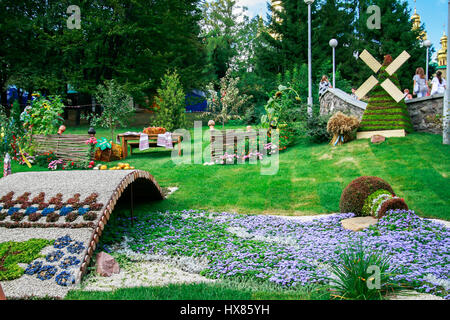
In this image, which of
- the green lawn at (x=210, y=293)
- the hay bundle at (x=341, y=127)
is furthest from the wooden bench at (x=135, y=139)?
the green lawn at (x=210, y=293)

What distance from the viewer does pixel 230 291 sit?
349 centimetres

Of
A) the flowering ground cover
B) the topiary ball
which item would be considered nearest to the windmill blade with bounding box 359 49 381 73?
the topiary ball

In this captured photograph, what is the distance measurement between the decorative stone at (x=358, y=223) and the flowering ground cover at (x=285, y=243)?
0.14 metres

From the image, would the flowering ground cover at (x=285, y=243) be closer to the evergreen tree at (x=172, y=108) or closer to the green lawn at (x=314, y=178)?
the green lawn at (x=314, y=178)

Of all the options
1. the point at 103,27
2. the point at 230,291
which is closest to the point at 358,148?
the point at 230,291

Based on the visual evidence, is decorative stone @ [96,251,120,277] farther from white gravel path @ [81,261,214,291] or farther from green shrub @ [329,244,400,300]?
green shrub @ [329,244,400,300]

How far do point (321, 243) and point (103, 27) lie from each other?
65.8 feet

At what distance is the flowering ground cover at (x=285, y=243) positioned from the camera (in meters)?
3.91

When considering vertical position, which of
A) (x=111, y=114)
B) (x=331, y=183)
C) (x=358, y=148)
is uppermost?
(x=111, y=114)

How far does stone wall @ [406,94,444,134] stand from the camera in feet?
34.7

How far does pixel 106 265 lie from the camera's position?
435cm

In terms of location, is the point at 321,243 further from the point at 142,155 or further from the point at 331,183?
the point at 142,155

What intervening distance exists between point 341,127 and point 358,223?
552 cm

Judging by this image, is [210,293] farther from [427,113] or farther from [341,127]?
[427,113]
